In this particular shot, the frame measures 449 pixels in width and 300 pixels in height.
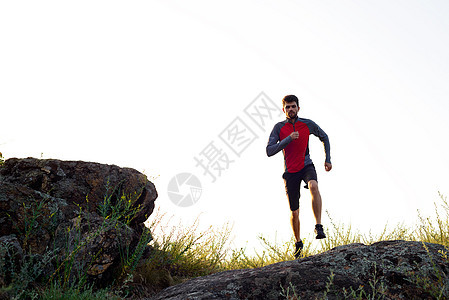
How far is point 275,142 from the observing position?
6.98 m

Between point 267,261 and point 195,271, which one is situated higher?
point 267,261

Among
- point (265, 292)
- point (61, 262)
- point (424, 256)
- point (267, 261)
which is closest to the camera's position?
point (265, 292)

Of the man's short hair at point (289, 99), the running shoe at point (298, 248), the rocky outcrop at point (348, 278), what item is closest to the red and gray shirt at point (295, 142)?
the man's short hair at point (289, 99)

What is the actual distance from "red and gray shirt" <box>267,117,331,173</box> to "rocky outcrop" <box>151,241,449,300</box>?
3113 millimetres

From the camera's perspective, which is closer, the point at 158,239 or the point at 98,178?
the point at 98,178

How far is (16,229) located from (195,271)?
2.69 m

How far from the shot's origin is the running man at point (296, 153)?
6.41m

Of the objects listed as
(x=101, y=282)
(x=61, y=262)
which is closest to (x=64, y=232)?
(x=61, y=262)

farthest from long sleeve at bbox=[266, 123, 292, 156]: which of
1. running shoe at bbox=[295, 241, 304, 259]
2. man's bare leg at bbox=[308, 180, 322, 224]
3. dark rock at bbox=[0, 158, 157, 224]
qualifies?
dark rock at bbox=[0, 158, 157, 224]

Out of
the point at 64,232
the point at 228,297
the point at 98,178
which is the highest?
the point at 98,178

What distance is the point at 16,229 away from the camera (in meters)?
3.93

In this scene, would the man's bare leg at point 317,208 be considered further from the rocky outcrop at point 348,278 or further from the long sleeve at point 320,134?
the rocky outcrop at point 348,278

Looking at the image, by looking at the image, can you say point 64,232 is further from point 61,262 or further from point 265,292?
point 265,292

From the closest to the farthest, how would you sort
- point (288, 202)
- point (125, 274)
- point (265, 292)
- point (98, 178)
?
point (265, 292)
point (125, 274)
point (98, 178)
point (288, 202)
